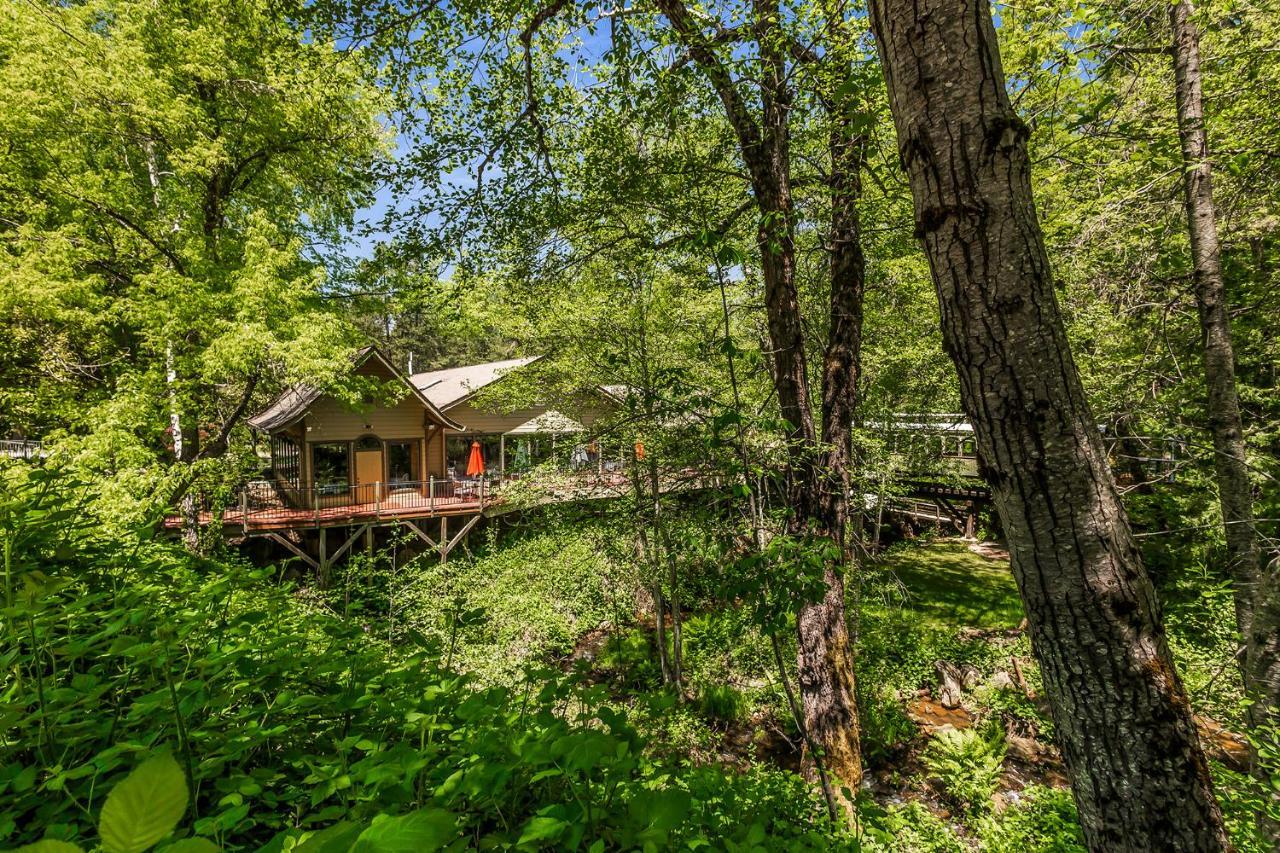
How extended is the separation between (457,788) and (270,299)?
376 inches

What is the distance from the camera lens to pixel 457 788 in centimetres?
113

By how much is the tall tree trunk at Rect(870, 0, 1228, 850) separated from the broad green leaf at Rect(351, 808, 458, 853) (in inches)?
63.6

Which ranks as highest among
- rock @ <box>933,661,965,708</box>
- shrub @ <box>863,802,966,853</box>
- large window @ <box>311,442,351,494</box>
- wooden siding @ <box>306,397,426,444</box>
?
wooden siding @ <box>306,397,426,444</box>

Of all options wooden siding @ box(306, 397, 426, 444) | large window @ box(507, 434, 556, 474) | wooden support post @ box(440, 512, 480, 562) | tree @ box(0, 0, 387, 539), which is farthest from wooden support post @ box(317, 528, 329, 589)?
large window @ box(507, 434, 556, 474)

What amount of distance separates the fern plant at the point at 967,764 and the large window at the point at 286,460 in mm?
14748

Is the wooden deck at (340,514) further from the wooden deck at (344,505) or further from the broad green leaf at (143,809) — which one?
the broad green leaf at (143,809)

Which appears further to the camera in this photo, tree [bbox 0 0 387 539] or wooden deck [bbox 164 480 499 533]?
wooden deck [bbox 164 480 499 533]

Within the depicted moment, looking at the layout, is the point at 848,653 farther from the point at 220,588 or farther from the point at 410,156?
the point at 410,156

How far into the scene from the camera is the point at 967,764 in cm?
633

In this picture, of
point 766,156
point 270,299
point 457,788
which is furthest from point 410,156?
point 270,299

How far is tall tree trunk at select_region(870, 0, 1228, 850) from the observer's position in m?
1.43

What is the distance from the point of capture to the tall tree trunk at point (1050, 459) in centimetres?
143

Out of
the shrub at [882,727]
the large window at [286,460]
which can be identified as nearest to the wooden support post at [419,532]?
the large window at [286,460]

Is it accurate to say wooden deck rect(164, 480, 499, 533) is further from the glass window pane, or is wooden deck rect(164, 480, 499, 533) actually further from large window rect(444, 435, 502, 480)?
large window rect(444, 435, 502, 480)
